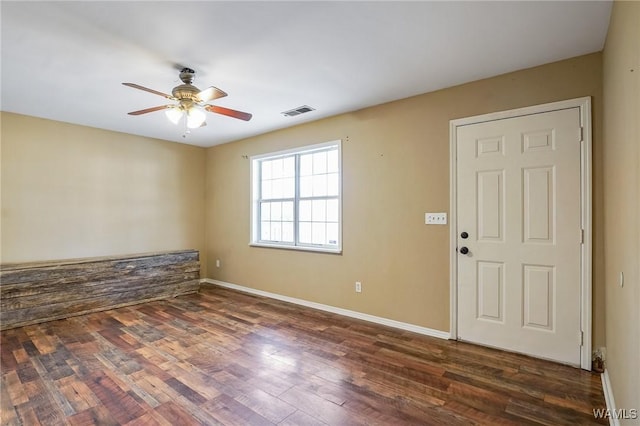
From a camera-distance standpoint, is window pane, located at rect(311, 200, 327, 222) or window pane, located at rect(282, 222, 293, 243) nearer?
window pane, located at rect(311, 200, 327, 222)

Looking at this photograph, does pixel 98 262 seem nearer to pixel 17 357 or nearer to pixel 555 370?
pixel 17 357

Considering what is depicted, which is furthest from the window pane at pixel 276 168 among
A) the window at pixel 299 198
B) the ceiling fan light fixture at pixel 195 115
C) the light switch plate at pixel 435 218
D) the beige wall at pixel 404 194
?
the light switch plate at pixel 435 218

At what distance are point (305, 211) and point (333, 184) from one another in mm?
637

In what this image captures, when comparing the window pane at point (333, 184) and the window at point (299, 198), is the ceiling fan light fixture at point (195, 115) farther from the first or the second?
the window pane at point (333, 184)

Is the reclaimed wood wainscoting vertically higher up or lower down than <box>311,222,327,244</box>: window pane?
lower down

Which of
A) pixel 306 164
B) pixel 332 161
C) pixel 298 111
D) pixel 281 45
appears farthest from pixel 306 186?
pixel 281 45

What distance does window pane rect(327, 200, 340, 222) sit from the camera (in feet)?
13.6

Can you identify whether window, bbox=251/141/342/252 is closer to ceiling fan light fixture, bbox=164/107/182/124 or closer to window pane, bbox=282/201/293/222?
window pane, bbox=282/201/293/222

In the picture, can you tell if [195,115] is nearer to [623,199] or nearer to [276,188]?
[276,188]

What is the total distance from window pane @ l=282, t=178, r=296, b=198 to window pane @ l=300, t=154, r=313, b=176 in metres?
0.22

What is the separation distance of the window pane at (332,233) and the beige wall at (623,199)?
2.67 meters

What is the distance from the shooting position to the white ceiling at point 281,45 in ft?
6.39

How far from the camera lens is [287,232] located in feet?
15.7

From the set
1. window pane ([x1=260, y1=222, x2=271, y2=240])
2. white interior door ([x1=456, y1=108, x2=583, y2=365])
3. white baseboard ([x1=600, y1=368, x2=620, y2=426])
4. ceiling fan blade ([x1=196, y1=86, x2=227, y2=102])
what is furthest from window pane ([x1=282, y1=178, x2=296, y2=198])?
white baseboard ([x1=600, y1=368, x2=620, y2=426])
